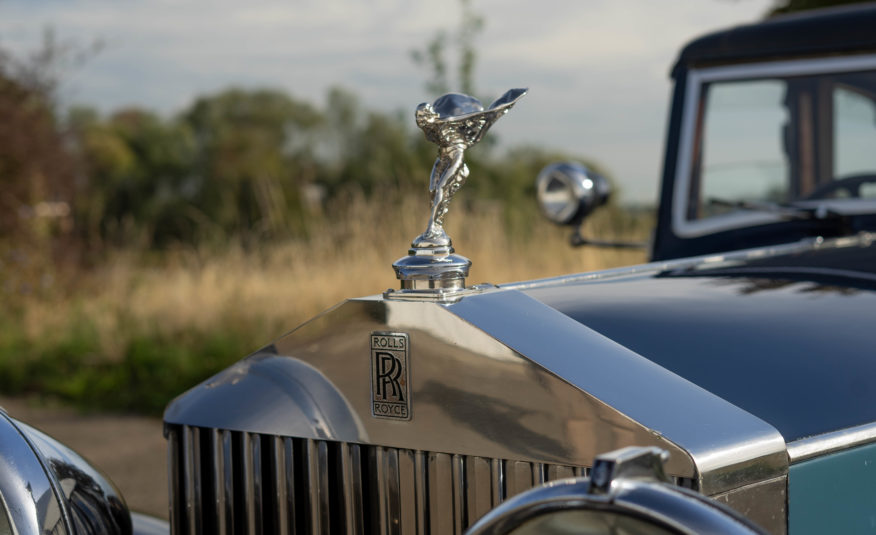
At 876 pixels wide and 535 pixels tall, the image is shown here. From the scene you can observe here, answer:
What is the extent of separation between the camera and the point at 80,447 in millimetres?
5977

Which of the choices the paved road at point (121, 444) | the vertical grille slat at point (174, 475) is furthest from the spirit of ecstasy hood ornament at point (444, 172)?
the paved road at point (121, 444)

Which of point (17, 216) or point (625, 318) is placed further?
point (17, 216)

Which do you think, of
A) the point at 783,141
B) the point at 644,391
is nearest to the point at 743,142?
the point at 783,141

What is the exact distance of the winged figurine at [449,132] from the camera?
1606 millimetres

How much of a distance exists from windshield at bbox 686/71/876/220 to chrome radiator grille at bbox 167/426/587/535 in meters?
1.61

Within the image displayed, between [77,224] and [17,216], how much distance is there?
1173 millimetres

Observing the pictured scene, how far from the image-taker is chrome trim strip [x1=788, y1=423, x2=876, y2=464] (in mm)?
1438

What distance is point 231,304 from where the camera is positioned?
7965mm

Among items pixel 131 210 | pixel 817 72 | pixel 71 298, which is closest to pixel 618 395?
pixel 817 72

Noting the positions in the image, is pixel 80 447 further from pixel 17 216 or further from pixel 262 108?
pixel 262 108

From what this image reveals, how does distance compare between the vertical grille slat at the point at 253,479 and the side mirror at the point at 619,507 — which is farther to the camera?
the vertical grille slat at the point at 253,479

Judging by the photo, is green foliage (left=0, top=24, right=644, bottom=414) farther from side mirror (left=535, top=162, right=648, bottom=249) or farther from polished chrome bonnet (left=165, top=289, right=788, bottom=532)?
polished chrome bonnet (left=165, top=289, right=788, bottom=532)

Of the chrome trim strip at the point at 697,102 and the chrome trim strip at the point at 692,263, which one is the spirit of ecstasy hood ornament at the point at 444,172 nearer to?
the chrome trim strip at the point at 692,263

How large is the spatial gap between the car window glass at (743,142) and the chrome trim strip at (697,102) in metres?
0.04
